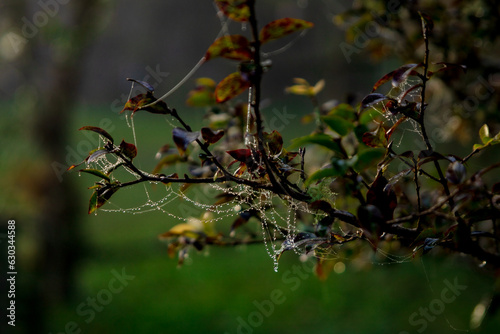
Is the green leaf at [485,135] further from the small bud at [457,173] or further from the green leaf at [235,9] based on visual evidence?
the green leaf at [235,9]

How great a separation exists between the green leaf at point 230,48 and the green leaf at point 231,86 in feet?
0.10

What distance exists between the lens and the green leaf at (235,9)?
1.87 ft

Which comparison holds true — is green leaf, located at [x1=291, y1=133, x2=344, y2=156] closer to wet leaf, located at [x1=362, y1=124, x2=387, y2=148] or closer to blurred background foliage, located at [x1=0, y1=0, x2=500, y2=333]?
wet leaf, located at [x1=362, y1=124, x2=387, y2=148]

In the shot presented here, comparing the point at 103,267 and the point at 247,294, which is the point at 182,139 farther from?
the point at 103,267

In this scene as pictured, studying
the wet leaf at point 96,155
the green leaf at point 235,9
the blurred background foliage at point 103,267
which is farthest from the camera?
the blurred background foliage at point 103,267

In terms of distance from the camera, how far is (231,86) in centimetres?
66

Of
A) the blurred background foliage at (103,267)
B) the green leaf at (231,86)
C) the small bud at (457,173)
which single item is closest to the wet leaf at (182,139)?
the green leaf at (231,86)

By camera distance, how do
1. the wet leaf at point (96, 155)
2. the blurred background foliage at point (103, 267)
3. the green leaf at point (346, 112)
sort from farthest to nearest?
the blurred background foliage at point (103, 267) < the green leaf at point (346, 112) < the wet leaf at point (96, 155)

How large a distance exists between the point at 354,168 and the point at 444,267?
3307 mm

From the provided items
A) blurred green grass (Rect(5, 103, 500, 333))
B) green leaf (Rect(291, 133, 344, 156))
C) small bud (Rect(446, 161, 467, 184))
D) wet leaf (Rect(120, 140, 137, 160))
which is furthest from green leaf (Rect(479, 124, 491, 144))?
blurred green grass (Rect(5, 103, 500, 333))

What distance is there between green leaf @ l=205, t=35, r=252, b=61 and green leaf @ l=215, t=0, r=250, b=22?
36 mm

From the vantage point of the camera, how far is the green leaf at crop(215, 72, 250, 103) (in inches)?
25.5

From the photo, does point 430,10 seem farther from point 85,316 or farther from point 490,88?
point 85,316

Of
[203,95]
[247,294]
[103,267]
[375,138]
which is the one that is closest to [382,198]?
[375,138]
